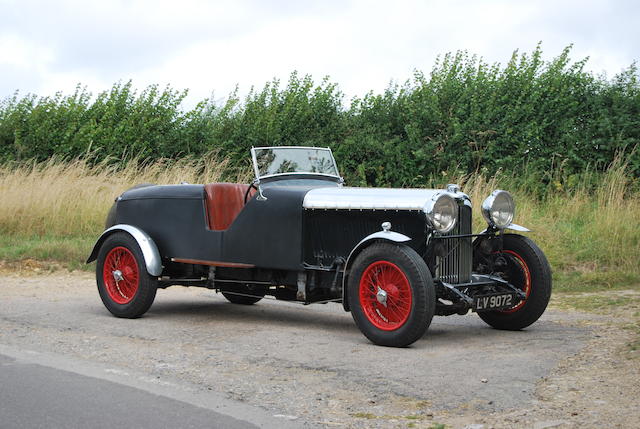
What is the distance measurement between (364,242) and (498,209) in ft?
4.96

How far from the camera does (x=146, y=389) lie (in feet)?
18.4

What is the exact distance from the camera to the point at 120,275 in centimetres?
887

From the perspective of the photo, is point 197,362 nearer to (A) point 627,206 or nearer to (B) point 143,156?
(A) point 627,206

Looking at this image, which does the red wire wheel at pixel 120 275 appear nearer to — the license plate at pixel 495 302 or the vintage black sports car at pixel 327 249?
the vintage black sports car at pixel 327 249

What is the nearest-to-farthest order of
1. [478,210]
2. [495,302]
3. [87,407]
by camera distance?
[87,407]
[495,302]
[478,210]

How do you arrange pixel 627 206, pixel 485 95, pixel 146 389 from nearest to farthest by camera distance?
pixel 146 389
pixel 627 206
pixel 485 95

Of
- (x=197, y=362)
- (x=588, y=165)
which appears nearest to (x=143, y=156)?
(x=588, y=165)

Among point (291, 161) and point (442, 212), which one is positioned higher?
point (291, 161)

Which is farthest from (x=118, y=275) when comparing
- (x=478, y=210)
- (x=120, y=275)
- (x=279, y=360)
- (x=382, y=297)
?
(x=478, y=210)

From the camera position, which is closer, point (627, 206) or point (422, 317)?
point (422, 317)

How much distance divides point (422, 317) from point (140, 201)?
A: 378 cm

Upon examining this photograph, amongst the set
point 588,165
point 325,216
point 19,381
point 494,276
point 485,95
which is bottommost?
point 19,381

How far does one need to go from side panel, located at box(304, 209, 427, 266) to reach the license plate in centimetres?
68

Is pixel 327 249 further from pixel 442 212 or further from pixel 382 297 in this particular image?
pixel 442 212
